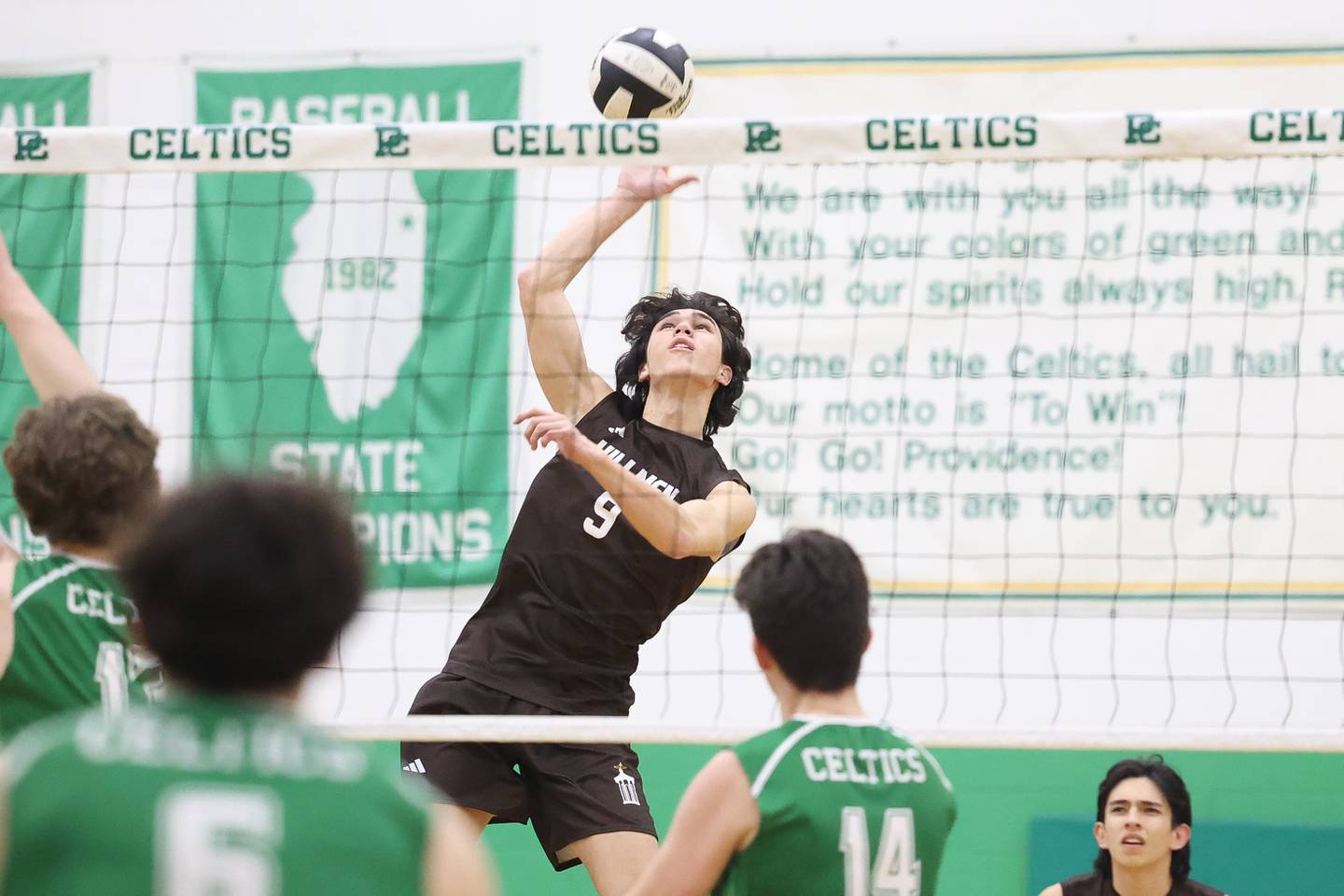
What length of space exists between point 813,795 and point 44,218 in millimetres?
5874

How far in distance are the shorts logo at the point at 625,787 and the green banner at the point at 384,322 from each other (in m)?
2.50

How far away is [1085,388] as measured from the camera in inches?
269

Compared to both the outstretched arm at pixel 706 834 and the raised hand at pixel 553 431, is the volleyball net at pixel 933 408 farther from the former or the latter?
the outstretched arm at pixel 706 834

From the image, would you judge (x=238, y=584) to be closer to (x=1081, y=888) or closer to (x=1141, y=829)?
(x=1141, y=829)

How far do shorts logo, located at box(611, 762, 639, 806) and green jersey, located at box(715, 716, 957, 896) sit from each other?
5.93 ft

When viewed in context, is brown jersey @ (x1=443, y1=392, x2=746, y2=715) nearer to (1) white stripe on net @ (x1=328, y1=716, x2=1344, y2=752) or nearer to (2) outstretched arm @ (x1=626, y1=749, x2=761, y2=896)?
(1) white stripe on net @ (x1=328, y1=716, x2=1344, y2=752)

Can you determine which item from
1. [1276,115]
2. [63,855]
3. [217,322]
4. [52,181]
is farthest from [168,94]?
[63,855]

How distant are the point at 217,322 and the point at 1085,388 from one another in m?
3.70

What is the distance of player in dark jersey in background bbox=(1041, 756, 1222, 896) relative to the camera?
529 cm

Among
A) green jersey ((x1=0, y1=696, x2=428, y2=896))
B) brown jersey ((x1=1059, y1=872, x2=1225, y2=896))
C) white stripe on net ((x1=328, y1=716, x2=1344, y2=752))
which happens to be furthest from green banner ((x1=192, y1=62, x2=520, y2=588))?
green jersey ((x1=0, y1=696, x2=428, y2=896))

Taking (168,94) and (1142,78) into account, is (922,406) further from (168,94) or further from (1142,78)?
(168,94)

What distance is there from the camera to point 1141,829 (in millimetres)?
5289

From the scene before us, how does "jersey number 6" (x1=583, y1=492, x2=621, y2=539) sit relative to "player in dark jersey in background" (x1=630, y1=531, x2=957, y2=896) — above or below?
above

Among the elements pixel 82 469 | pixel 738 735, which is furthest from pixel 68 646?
pixel 738 735
